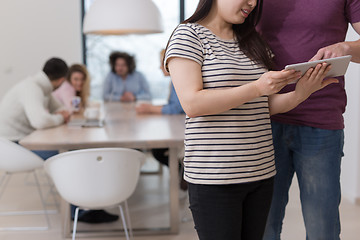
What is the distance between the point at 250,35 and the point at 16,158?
208 centimetres

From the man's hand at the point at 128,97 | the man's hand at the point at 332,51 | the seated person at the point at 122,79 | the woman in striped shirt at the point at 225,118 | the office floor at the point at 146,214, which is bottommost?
the office floor at the point at 146,214

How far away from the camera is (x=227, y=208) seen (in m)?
1.53

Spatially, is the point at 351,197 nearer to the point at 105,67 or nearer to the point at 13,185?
the point at 13,185

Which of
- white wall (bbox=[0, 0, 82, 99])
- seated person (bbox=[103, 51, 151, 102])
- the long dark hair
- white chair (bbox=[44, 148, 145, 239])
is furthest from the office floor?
white wall (bbox=[0, 0, 82, 99])

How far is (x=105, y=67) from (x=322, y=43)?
5688mm

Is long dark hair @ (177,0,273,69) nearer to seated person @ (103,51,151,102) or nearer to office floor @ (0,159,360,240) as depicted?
office floor @ (0,159,360,240)

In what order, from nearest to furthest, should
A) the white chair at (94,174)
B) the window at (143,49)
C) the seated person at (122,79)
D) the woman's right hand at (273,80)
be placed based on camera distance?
1. the woman's right hand at (273,80)
2. the white chair at (94,174)
3. the seated person at (122,79)
4. the window at (143,49)

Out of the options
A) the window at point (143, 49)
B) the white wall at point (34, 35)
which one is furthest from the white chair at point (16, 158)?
the window at point (143, 49)

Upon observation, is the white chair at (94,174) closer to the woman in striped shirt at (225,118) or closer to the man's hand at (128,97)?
the woman in striped shirt at (225,118)

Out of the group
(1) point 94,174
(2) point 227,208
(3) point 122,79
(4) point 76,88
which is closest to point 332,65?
(2) point 227,208

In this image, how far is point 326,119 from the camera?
178cm

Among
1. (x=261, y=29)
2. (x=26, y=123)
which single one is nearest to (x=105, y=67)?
(x=26, y=123)

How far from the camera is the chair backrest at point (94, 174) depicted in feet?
8.62

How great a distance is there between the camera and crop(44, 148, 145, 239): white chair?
8.62 ft
